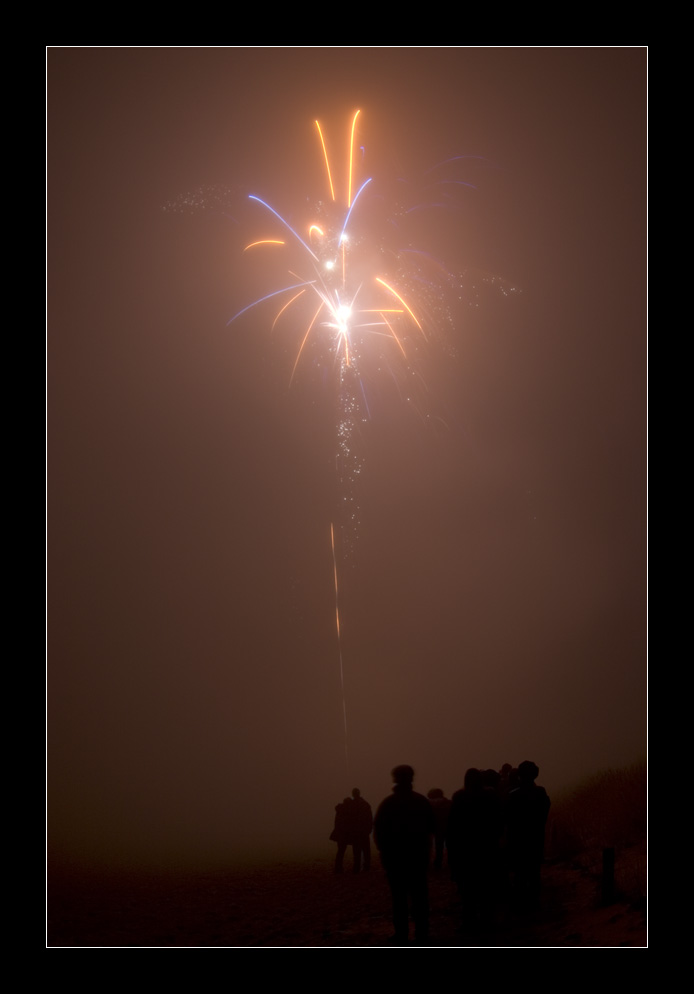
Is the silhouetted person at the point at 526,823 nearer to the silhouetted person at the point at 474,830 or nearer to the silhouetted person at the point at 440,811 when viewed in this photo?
the silhouetted person at the point at 474,830

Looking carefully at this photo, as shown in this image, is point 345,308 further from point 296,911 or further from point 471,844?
point 296,911

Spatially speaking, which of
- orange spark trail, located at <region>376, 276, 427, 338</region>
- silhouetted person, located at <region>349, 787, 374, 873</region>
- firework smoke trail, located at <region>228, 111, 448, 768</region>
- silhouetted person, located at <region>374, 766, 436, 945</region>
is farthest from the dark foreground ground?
orange spark trail, located at <region>376, 276, 427, 338</region>

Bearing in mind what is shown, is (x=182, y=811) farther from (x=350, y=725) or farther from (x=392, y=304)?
(x=392, y=304)

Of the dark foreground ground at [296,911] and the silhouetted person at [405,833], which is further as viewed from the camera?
the dark foreground ground at [296,911]

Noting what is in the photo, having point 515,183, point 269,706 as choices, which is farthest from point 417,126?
point 269,706

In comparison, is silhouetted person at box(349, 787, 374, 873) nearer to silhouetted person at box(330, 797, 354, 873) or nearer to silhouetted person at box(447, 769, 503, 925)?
silhouetted person at box(330, 797, 354, 873)

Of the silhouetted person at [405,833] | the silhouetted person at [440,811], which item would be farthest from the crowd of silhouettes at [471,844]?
the silhouetted person at [440,811]
